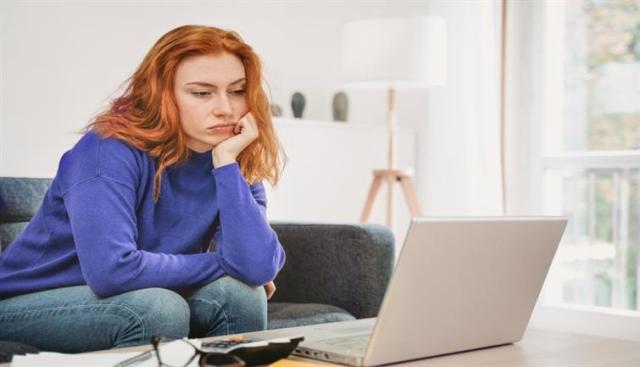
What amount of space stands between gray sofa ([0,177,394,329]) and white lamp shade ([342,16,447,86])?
4.44 ft

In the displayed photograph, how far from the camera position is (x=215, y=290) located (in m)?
1.74

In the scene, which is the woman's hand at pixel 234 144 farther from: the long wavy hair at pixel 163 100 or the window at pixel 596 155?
the window at pixel 596 155

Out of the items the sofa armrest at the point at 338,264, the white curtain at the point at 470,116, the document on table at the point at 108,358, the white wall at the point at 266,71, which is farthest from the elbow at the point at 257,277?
the white curtain at the point at 470,116

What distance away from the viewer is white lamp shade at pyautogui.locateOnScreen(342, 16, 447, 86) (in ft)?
12.0

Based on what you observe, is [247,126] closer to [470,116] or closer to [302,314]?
[302,314]

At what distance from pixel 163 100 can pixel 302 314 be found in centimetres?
69

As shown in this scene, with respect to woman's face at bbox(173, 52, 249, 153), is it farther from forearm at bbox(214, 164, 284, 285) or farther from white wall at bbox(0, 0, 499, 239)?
white wall at bbox(0, 0, 499, 239)

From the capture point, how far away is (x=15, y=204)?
220 centimetres

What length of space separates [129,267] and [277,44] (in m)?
2.69

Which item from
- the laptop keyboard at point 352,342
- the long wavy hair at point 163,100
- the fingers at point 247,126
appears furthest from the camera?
the fingers at point 247,126

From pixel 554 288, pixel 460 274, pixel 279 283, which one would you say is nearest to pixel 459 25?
pixel 554 288

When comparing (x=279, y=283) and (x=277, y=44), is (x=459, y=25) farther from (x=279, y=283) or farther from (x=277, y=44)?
(x=279, y=283)

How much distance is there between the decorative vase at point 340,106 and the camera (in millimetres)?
4312

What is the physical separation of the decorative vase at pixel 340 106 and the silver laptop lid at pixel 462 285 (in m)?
2.98
